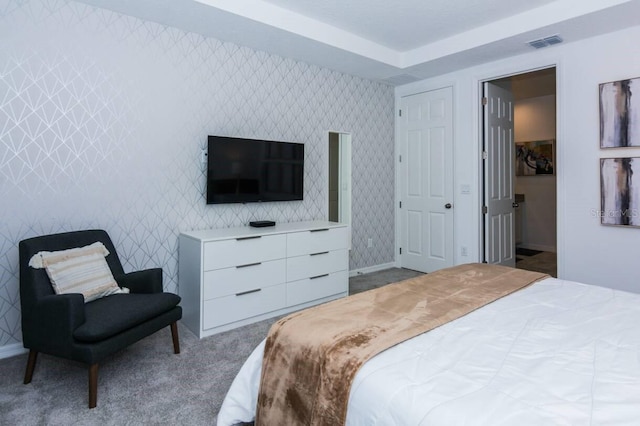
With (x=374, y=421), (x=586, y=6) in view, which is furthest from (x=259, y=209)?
(x=586, y=6)

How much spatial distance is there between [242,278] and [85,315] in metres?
1.17

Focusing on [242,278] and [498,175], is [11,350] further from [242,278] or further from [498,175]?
[498,175]

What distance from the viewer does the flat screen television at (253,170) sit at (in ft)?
11.0

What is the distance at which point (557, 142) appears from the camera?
368 centimetres

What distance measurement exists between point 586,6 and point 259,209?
3211 millimetres

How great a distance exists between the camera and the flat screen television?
3.34 meters

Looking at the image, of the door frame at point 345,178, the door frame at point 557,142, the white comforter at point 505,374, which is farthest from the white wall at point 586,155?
the white comforter at point 505,374

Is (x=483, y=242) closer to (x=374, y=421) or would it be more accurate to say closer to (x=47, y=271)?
(x=374, y=421)

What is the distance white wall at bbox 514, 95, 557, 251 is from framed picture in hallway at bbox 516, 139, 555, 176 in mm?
73

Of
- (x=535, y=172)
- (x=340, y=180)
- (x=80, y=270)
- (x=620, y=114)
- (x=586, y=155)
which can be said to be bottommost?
(x=80, y=270)

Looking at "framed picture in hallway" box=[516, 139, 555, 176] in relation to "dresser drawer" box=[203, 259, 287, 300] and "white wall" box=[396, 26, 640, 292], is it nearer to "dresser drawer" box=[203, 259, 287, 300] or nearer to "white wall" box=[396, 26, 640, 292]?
"white wall" box=[396, 26, 640, 292]

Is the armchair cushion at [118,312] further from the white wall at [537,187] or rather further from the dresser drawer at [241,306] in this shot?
the white wall at [537,187]

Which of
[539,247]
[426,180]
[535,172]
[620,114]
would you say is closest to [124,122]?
[426,180]

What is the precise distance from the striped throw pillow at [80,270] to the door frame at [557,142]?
3.71 meters
